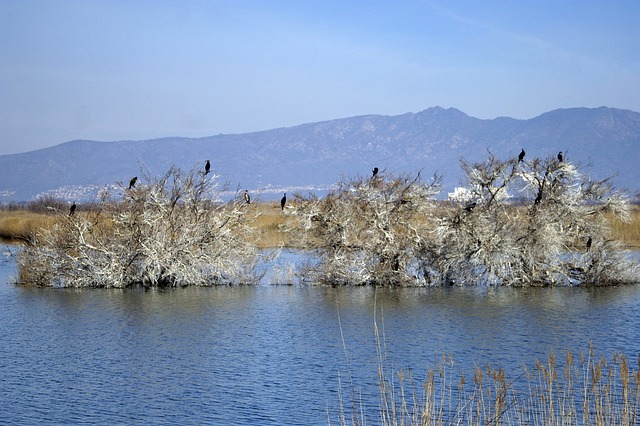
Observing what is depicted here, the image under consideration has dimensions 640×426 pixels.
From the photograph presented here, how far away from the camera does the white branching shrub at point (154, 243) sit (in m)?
28.1

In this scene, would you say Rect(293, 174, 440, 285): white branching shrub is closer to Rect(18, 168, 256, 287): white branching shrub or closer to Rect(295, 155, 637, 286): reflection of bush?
Rect(295, 155, 637, 286): reflection of bush

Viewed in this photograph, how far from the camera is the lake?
14.7 metres

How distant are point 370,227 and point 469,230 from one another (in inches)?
124

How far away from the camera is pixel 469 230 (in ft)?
89.6

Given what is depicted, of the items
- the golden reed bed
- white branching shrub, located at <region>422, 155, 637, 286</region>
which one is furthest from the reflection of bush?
the golden reed bed

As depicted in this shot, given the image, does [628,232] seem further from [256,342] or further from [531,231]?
[256,342]

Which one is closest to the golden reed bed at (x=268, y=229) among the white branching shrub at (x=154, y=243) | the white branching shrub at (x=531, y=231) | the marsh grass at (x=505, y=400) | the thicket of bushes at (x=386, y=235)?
the white branching shrub at (x=154, y=243)

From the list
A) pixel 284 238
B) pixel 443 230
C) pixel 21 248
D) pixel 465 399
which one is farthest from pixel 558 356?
pixel 284 238

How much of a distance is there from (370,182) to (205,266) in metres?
6.18

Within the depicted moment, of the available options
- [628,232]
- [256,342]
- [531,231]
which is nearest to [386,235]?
→ [531,231]

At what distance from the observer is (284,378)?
1628cm

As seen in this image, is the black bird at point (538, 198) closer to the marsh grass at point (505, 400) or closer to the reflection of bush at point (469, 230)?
the reflection of bush at point (469, 230)

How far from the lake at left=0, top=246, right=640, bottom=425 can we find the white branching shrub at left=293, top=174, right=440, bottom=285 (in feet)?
2.79

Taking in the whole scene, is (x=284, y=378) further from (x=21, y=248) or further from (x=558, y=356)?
(x=21, y=248)
